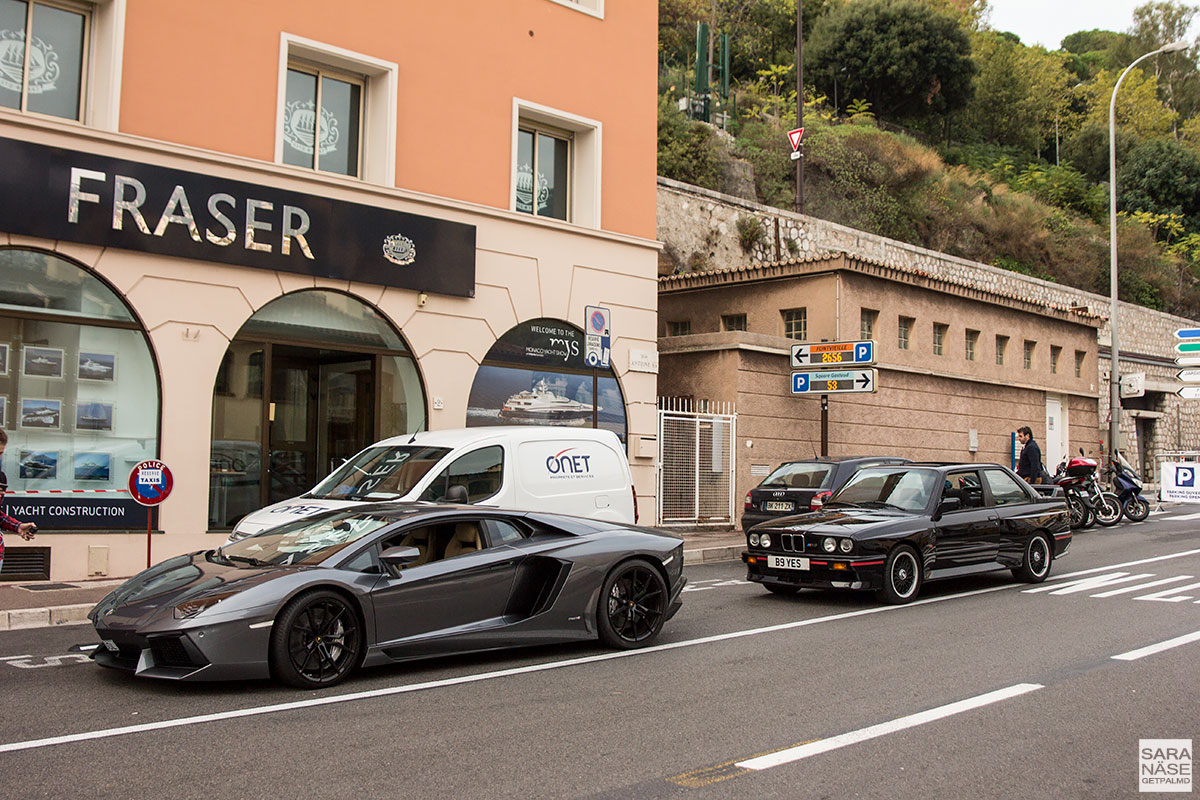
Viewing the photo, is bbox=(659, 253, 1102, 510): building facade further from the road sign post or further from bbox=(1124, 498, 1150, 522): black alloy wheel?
the road sign post

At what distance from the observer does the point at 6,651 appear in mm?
8359

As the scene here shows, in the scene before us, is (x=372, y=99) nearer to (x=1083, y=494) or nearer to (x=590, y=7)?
(x=590, y=7)

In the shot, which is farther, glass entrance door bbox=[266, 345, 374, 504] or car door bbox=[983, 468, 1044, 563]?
glass entrance door bbox=[266, 345, 374, 504]

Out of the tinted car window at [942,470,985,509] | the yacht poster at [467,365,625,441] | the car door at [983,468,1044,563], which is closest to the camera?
the tinted car window at [942,470,985,509]

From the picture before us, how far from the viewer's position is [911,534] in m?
11.2

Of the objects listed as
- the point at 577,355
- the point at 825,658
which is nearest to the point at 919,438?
the point at 577,355

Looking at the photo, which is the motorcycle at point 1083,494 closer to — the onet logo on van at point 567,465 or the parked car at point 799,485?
the parked car at point 799,485

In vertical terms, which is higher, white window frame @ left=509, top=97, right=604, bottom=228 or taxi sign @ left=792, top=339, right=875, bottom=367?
white window frame @ left=509, top=97, right=604, bottom=228

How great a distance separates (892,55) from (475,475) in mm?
51312

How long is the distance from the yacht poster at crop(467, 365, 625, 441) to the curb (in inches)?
292

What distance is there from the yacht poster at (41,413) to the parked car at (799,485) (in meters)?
9.81

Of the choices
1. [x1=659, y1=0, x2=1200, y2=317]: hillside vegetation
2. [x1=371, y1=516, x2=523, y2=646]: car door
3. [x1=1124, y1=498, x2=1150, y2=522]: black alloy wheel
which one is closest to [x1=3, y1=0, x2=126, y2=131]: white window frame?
[x1=371, y1=516, x2=523, y2=646]: car door

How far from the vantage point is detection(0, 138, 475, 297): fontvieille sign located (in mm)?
12484

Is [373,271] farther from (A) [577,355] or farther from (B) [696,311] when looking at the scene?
(B) [696,311]
